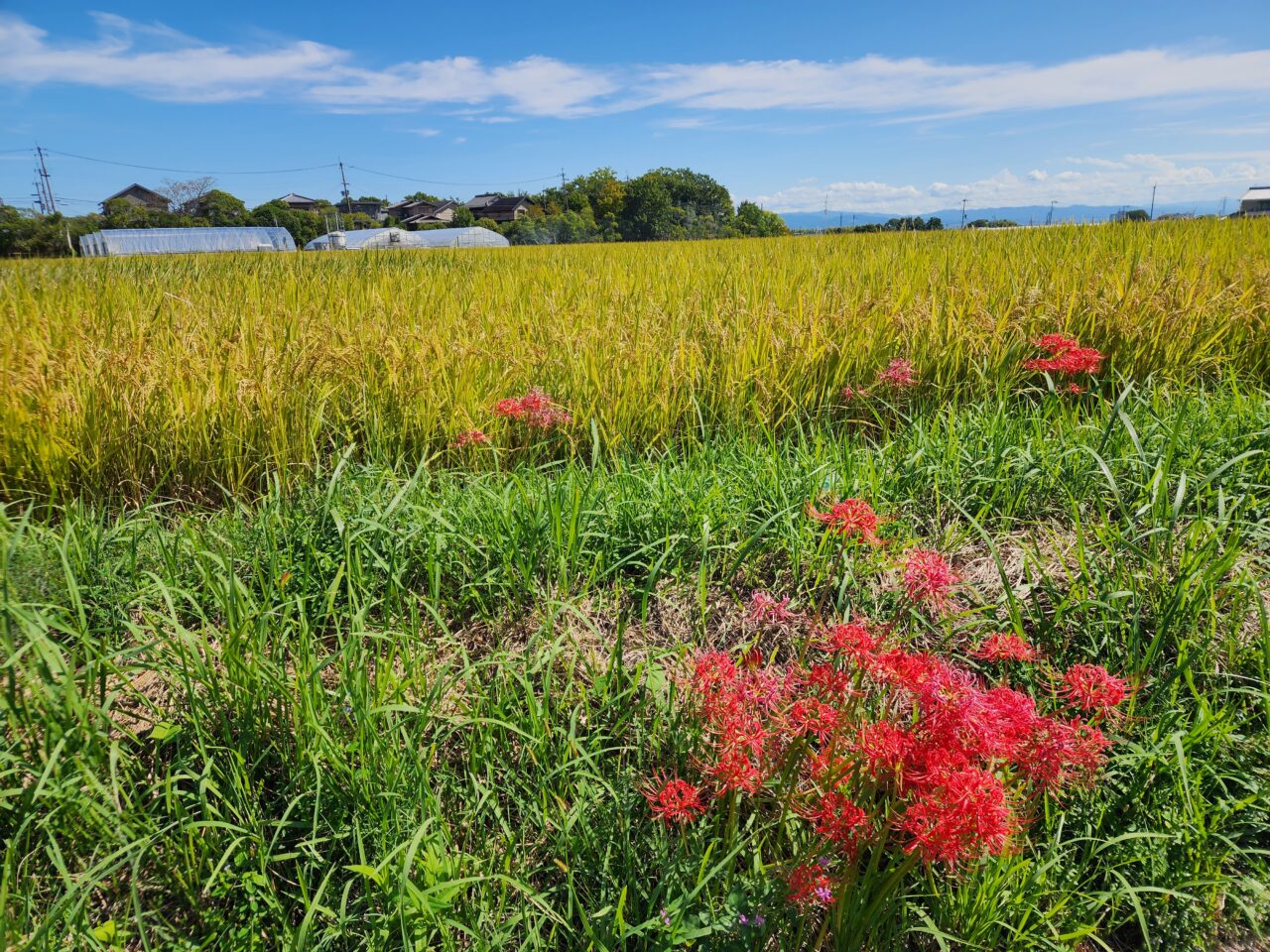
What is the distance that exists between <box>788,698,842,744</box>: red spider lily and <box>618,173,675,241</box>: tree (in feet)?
224

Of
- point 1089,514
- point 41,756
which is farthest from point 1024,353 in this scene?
point 41,756

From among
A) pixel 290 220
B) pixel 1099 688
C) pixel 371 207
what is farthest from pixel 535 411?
pixel 371 207

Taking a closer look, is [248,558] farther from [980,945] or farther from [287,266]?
[287,266]

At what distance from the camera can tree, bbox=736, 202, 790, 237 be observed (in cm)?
7272

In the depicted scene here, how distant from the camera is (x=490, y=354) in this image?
276 centimetres

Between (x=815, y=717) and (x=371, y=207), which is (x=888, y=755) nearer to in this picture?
(x=815, y=717)

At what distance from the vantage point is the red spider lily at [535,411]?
232 centimetres

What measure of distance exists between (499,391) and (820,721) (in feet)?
6.65

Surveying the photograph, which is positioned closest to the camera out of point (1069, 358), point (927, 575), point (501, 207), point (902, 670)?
point (902, 670)

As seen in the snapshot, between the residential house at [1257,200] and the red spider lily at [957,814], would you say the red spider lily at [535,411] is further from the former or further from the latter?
the residential house at [1257,200]

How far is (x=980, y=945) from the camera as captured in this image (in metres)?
1.27

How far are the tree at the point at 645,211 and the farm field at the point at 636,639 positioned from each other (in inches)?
2619

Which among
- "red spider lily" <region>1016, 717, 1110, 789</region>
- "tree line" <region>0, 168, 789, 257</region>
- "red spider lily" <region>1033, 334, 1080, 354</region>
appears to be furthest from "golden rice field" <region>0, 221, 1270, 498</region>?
"tree line" <region>0, 168, 789, 257</region>

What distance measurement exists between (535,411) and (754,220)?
8272 cm
